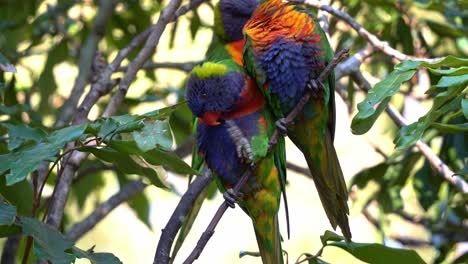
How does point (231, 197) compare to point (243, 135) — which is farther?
point (243, 135)

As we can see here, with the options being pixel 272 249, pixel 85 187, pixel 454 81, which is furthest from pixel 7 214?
pixel 85 187

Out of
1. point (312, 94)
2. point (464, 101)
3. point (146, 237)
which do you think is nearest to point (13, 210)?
point (312, 94)

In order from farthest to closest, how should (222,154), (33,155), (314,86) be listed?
(222,154), (314,86), (33,155)

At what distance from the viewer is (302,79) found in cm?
168

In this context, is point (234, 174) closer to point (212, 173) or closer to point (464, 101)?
point (212, 173)

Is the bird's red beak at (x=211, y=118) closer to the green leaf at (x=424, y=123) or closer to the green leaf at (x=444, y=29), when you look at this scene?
the green leaf at (x=424, y=123)

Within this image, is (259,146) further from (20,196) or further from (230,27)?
(20,196)

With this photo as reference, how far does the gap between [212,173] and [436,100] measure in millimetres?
631

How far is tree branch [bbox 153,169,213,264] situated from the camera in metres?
1.40

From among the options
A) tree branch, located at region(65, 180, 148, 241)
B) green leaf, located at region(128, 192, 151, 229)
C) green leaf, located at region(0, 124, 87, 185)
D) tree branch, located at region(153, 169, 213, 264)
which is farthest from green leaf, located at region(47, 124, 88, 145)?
green leaf, located at region(128, 192, 151, 229)

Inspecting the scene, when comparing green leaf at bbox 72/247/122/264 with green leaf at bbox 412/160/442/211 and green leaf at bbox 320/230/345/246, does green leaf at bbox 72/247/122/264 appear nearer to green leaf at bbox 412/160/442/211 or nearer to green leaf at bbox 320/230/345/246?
green leaf at bbox 320/230/345/246

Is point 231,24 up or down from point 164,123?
up

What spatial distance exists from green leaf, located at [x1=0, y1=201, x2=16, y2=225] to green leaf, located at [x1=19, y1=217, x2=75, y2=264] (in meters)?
0.05

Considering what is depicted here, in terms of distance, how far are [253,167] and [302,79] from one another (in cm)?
22
